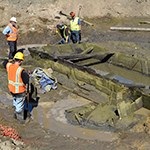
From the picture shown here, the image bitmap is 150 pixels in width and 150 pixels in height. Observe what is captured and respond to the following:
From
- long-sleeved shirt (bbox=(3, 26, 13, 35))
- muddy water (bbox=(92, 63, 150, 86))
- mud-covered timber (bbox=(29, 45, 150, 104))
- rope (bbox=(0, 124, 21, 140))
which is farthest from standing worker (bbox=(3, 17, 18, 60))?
rope (bbox=(0, 124, 21, 140))

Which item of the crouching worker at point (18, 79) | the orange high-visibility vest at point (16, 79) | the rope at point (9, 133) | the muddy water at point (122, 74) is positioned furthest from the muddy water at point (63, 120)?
the muddy water at point (122, 74)

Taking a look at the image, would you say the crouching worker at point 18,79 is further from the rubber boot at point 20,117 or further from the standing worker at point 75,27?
the standing worker at point 75,27

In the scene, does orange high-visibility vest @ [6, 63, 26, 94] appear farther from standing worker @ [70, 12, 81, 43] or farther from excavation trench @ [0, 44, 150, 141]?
standing worker @ [70, 12, 81, 43]

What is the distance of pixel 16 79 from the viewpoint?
386 inches

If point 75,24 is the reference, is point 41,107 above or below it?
below

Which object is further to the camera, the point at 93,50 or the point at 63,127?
the point at 93,50

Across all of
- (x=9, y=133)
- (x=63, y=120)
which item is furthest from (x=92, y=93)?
(x=9, y=133)

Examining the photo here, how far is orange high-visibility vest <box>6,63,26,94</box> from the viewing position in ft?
32.0

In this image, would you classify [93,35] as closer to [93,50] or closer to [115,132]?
[93,50]

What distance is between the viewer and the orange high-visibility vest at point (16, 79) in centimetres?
976

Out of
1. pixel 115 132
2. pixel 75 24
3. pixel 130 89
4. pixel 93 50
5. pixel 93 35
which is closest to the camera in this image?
pixel 115 132

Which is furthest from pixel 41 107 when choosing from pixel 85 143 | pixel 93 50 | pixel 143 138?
pixel 93 50

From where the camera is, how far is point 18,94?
392 inches

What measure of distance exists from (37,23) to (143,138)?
11862 millimetres
